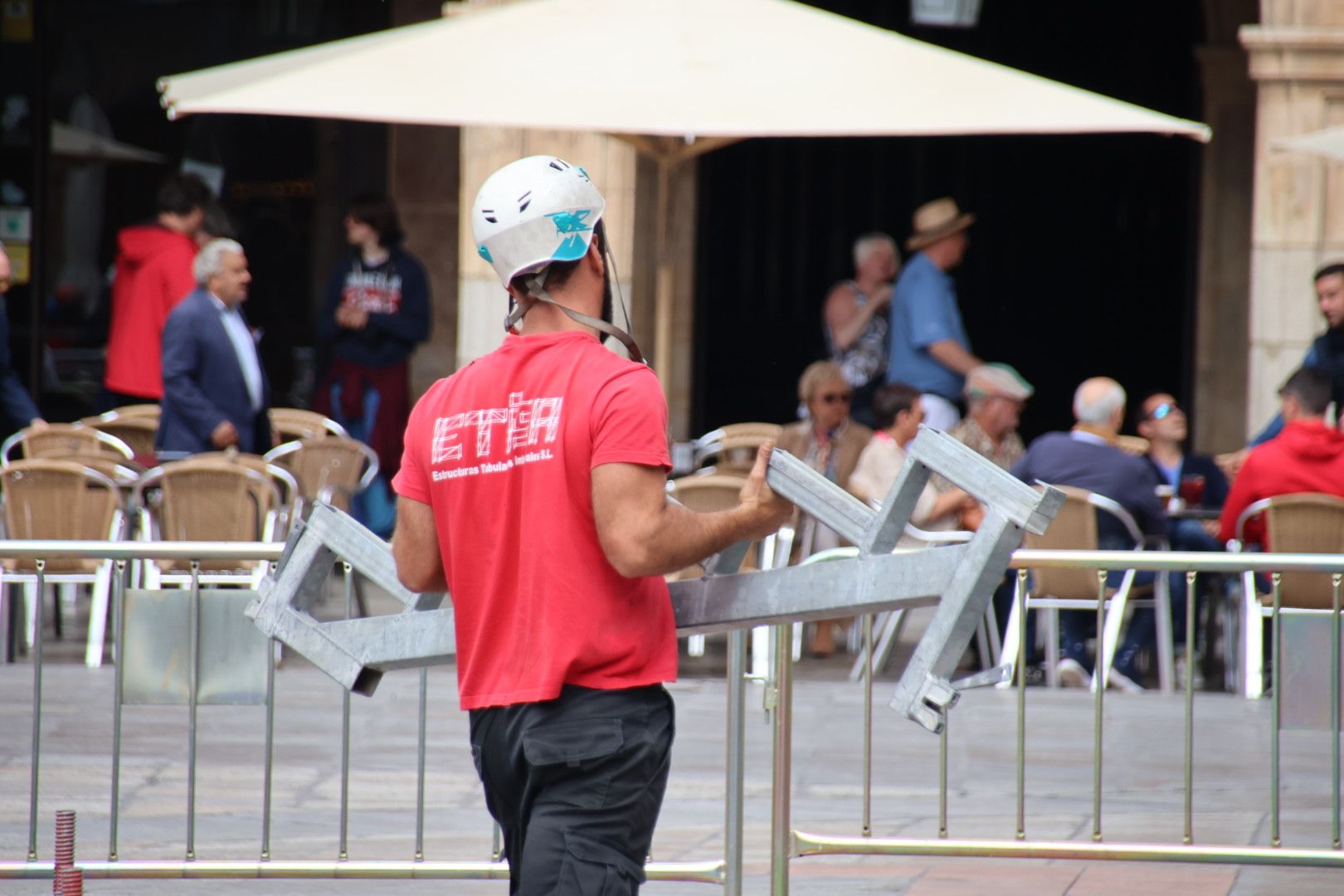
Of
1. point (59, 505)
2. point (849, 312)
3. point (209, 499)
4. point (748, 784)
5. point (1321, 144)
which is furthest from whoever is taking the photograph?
point (849, 312)

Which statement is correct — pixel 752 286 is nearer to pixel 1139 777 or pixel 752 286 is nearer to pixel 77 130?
pixel 77 130

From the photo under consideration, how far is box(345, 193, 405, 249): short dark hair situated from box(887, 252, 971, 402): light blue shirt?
2.75 m

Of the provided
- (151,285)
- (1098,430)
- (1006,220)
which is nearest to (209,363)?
(151,285)

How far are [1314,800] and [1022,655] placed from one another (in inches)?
86.9

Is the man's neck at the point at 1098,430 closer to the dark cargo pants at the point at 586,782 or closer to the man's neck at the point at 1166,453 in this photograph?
the man's neck at the point at 1166,453

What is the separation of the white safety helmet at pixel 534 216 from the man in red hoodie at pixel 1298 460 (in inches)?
219

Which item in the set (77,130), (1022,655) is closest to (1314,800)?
(1022,655)

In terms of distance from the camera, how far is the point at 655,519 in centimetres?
307

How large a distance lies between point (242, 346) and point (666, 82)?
2399 mm

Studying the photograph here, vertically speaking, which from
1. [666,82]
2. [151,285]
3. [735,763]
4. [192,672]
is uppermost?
[666,82]

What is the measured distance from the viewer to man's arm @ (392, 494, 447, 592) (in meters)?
3.37

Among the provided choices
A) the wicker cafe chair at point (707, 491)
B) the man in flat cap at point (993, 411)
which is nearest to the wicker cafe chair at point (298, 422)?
the wicker cafe chair at point (707, 491)

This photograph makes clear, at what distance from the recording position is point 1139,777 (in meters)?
7.05

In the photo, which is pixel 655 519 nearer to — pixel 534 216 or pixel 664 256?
pixel 534 216
